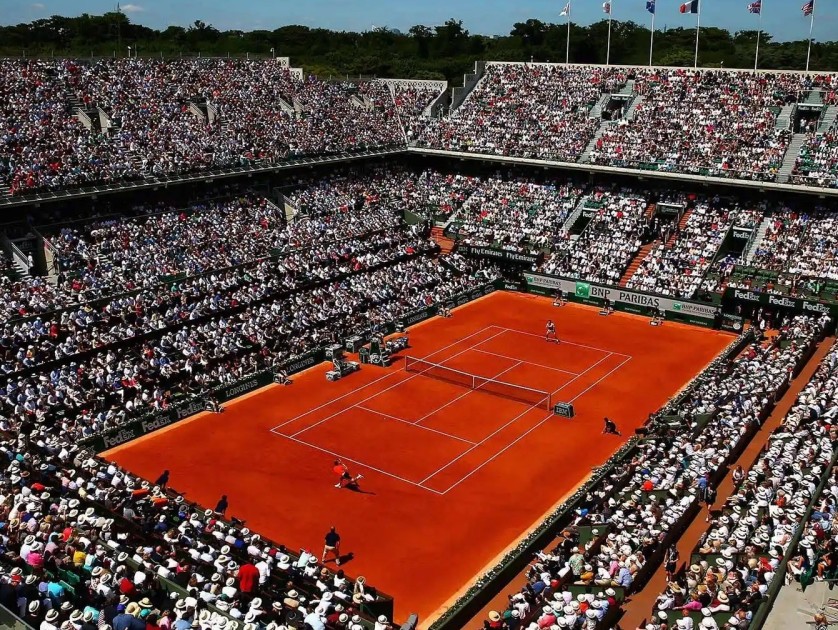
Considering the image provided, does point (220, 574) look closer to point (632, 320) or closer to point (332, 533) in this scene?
point (332, 533)

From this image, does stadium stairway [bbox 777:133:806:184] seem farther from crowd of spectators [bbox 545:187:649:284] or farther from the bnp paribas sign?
the bnp paribas sign

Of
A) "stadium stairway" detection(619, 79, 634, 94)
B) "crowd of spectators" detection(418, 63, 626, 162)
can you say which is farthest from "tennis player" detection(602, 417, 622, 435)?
"stadium stairway" detection(619, 79, 634, 94)

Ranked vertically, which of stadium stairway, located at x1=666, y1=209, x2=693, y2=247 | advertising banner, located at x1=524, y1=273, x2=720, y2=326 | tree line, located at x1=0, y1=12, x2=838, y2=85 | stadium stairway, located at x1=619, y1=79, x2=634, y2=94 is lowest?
advertising banner, located at x1=524, y1=273, x2=720, y2=326

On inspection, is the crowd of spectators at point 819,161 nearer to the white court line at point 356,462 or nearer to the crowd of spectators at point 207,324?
the crowd of spectators at point 207,324

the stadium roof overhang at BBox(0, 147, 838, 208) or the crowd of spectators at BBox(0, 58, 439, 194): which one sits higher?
the crowd of spectators at BBox(0, 58, 439, 194)

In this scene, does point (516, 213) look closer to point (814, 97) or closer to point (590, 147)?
point (590, 147)

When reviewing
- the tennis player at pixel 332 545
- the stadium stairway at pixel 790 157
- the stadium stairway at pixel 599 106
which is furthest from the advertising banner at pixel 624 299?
the tennis player at pixel 332 545

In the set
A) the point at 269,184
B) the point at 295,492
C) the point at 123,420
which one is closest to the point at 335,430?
the point at 295,492

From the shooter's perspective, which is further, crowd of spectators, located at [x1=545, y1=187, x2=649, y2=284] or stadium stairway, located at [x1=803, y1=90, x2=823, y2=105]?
stadium stairway, located at [x1=803, y1=90, x2=823, y2=105]

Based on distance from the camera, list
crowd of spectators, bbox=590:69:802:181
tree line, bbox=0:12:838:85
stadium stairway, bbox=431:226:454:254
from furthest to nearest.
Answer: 1. tree line, bbox=0:12:838:85
2. stadium stairway, bbox=431:226:454:254
3. crowd of spectators, bbox=590:69:802:181
